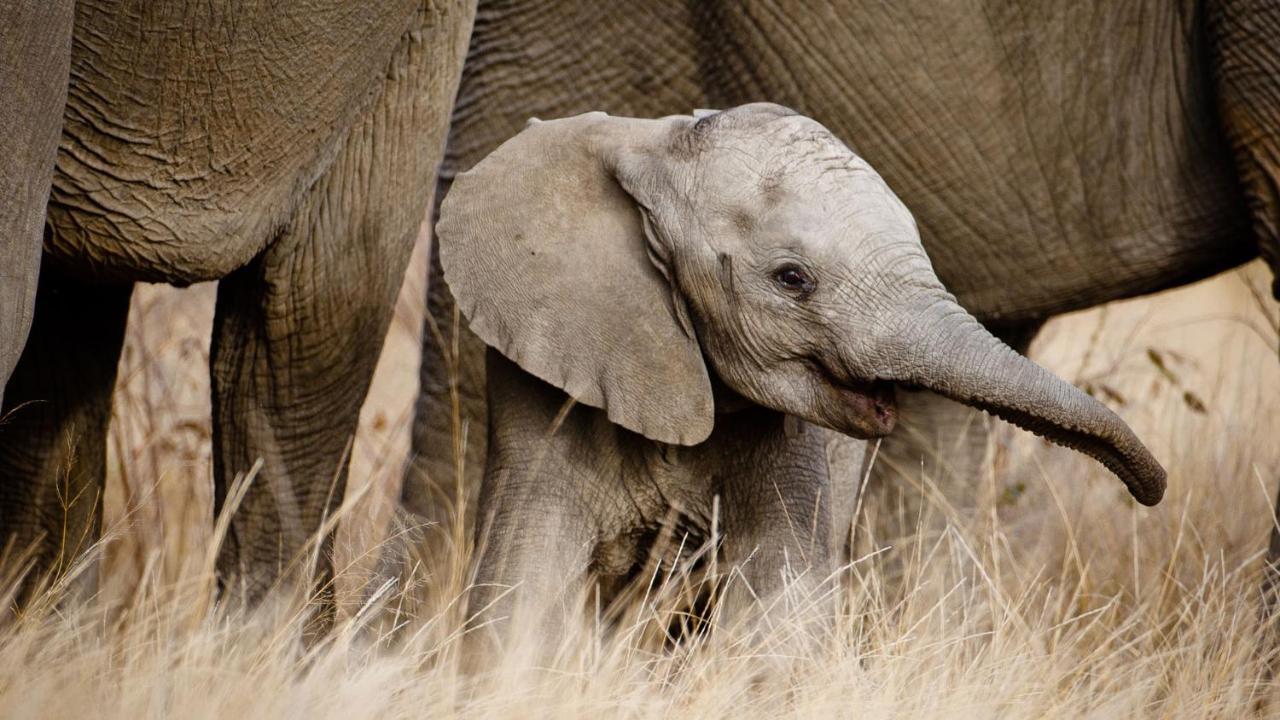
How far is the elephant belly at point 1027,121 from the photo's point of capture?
3.38 metres

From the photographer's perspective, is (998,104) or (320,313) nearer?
(320,313)

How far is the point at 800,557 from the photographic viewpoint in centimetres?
279

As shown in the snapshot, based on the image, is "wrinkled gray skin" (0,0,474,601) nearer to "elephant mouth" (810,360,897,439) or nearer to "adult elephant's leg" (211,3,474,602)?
"adult elephant's leg" (211,3,474,602)

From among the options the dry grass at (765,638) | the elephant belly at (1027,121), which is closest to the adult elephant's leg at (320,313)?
the dry grass at (765,638)

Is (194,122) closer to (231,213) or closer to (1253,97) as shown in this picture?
(231,213)

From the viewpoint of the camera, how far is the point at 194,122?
8.93 feet

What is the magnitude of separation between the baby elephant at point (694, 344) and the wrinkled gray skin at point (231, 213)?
0.27 m

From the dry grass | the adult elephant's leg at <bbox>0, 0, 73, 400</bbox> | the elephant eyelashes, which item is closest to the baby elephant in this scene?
the elephant eyelashes

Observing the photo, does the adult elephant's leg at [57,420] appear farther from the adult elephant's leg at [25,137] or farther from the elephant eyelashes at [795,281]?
the elephant eyelashes at [795,281]

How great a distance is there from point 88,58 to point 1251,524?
7.83ft

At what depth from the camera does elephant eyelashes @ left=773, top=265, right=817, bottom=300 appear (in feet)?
8.46

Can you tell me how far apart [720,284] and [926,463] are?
1528 millimetres

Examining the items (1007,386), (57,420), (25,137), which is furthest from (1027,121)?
(25,137)

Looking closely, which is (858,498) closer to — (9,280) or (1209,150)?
(1209,150)
